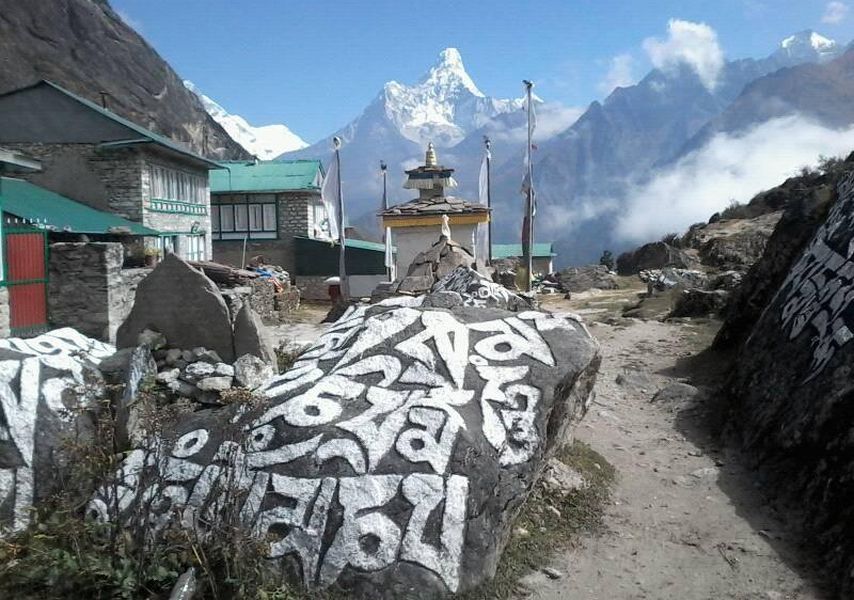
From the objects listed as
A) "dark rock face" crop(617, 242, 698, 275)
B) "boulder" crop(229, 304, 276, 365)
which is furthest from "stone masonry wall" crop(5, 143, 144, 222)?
"dark rock face" crop(617, 242, 698, 275)

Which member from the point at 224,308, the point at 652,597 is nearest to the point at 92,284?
the point at 224,308

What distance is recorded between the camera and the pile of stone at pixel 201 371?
23.0 ft

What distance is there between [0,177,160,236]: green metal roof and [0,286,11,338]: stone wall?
145 inches

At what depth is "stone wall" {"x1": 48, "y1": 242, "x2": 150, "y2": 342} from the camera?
1408 cm

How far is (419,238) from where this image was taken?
2088cm

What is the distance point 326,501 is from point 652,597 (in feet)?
7.73

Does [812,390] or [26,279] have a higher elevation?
[26,279]

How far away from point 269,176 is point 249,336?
26565mm

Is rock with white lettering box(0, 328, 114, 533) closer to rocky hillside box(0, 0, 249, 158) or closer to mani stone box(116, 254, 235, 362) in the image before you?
mani stone box(116, 254, 235, 362)

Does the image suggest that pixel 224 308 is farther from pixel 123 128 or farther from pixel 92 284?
pixel 123 128

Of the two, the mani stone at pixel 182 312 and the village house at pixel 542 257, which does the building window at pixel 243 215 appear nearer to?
the village house at pixel 542 257

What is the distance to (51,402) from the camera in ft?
19.1

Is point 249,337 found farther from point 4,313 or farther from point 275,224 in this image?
point 275,224

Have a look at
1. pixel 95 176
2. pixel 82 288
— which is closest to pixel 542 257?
pixel 95 176
